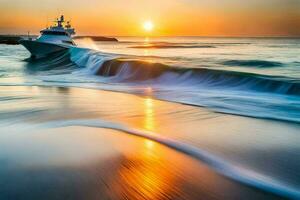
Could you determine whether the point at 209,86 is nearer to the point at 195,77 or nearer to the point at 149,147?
the point at 195,77

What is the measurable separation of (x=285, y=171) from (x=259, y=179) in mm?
492

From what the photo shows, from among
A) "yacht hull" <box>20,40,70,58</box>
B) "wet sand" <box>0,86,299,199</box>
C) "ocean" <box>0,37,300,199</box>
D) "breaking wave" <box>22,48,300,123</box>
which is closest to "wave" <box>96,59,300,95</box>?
"breaking wave" <box>22,48,300,123</box>

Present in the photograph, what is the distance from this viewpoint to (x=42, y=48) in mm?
33562

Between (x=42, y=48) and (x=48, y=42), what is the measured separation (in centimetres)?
88

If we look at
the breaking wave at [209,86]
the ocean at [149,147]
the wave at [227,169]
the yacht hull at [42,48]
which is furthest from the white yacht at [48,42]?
the wave at [227,169]

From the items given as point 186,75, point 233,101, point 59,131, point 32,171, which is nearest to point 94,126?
point 59,131

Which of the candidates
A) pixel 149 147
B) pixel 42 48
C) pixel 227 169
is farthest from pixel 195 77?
pixel 42 48

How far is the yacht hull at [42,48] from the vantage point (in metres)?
33.3

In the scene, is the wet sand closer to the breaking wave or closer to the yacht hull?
the breaking wave

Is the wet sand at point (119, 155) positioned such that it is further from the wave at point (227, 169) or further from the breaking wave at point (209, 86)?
the breaking wave at point (209, 86)

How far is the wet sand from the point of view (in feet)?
11.7

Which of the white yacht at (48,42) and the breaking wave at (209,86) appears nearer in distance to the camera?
the breaking wave at (209,86)

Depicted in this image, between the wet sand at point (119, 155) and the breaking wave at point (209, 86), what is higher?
the breaking wave at point (209, 86)

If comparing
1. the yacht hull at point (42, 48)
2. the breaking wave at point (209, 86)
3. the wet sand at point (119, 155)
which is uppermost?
the yacht hull at point (42, 48)
